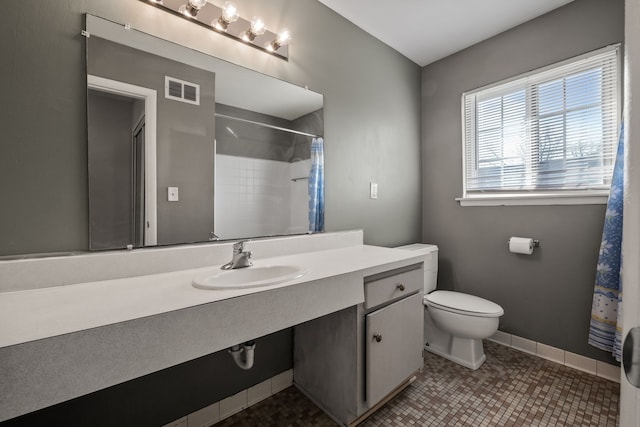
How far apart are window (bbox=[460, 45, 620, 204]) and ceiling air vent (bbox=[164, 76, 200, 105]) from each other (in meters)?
2.11

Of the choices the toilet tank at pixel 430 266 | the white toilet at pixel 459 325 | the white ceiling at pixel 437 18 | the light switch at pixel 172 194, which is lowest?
the white toilet at pixel 459 325

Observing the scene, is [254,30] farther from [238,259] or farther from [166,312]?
[166,312]

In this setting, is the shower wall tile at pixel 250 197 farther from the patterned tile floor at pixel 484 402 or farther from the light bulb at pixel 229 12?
the patterned tile floor at pixel 484 402

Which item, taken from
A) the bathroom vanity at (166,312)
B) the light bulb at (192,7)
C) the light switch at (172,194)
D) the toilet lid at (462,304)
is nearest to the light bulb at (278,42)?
the light bulb at (192,7)

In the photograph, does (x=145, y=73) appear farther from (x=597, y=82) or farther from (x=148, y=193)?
(x=597, y=82)

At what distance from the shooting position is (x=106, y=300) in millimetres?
854

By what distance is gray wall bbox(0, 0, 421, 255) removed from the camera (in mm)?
989

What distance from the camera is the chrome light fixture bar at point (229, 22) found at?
1.28m

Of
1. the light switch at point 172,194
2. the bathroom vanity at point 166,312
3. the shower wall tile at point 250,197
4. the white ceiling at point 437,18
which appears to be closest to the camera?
the bathroom vanity at point 166,312

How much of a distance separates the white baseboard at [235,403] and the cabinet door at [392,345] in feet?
1.89

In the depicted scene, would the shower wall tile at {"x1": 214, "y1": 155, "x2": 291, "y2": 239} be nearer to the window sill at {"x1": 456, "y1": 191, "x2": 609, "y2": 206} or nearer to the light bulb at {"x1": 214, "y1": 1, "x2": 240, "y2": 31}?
the light bulb at {"x1": 214, "y1": 1, "x2": 240, "y2": 31}

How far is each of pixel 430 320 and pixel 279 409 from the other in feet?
4.15

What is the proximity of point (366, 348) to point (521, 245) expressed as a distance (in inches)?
56.9

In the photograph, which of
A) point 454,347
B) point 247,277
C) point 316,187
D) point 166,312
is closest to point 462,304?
point 454,347
